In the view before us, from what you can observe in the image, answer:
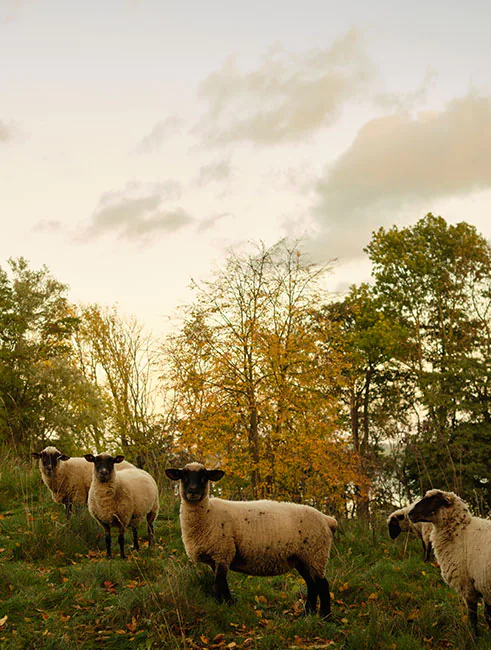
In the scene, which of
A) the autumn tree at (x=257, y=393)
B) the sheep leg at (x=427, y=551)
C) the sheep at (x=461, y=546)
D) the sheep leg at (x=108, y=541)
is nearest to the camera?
the sheep at (x=461, y=546)

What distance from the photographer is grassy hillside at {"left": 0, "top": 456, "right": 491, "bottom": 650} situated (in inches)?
260

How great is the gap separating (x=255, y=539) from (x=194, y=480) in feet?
3.69

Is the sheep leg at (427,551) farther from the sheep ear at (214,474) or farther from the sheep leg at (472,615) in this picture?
the sheep ear at (214,474)

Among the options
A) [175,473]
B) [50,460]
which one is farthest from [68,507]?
[175,473]

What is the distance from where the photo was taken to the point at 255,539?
7.81 m

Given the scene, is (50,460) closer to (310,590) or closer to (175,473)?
(175,473)

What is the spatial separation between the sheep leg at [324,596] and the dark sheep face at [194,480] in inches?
73.9

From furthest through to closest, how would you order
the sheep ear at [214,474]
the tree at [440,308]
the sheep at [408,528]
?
1. the tree at [440,308]
2. the sheep at [408,528]
3. the sheep ear at [214,474]

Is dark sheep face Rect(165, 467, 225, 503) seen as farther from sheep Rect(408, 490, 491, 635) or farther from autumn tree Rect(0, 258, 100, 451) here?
autumn tree Rect(0, 258, 100, 451)

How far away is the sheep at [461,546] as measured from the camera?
6.85 m

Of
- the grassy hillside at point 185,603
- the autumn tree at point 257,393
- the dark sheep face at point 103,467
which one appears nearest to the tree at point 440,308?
the autumn tree at point 257,393

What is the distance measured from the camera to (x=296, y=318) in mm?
22141

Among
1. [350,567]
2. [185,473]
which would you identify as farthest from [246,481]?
[185,473]

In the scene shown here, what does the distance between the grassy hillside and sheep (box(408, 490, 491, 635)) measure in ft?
1.15
